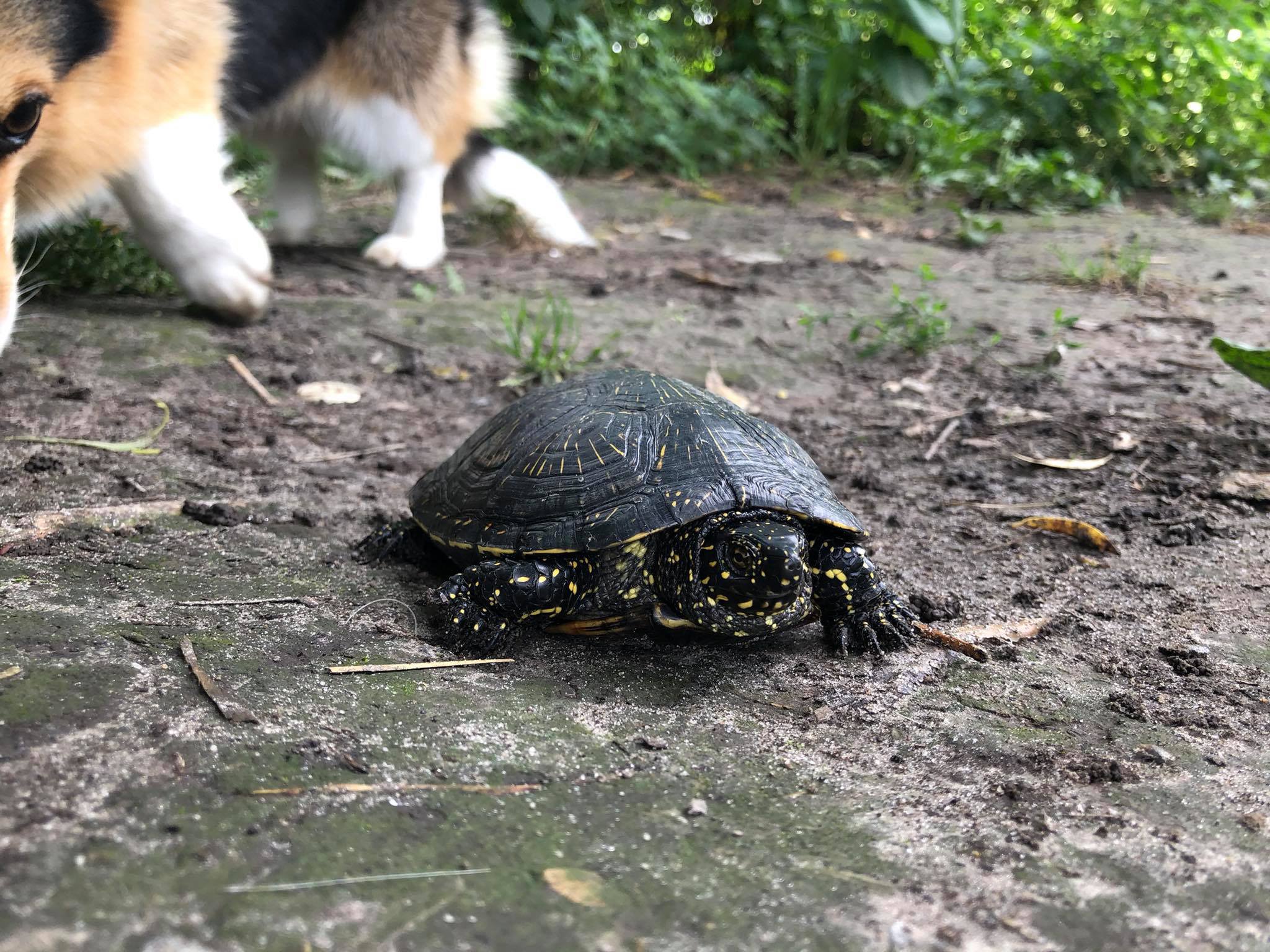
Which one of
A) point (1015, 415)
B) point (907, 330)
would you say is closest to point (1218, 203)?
point (907, 330)

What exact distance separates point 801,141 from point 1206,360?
4.55 metres

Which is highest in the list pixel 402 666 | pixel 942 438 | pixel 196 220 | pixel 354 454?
pixel 196 220

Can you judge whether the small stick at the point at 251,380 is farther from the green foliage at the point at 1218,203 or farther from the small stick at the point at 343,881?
the green foliage at the point at 1218,203

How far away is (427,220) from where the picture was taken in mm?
5672

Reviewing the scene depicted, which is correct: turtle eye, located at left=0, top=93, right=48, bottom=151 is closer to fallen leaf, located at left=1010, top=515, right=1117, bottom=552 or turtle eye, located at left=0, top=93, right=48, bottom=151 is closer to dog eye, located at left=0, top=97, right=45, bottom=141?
dog eye, located at left=0, top=97, right=45, bottom=141

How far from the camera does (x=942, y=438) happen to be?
12.0 feet

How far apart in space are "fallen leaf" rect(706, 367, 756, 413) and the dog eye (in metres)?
2.26

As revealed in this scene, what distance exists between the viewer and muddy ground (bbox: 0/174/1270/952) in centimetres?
143

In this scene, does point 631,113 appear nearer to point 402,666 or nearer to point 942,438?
point 942,438

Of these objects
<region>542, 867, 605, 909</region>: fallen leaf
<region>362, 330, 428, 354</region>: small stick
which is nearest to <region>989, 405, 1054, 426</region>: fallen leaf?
<region>362, 330, 428, 354</region>: small stick

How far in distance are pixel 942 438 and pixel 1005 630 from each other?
135 cm

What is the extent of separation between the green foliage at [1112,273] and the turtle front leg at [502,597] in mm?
4135

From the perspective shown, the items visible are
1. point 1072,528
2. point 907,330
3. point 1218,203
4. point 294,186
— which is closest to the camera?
point 1072,528

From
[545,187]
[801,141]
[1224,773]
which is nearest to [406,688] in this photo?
[1224,773]
